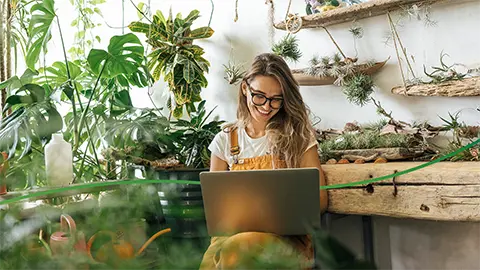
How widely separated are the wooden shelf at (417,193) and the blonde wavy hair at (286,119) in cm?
14

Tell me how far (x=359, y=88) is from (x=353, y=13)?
0.32 metres

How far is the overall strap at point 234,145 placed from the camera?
1.74 metres

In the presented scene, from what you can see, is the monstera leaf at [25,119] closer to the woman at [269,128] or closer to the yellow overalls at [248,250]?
the woman at [269,128]

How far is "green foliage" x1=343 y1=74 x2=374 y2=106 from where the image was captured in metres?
1.92

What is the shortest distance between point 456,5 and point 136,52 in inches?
55.1

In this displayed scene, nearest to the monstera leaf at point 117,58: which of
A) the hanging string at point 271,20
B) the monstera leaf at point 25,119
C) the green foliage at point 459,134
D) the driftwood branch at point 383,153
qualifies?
the monstera leaf at point 25,119

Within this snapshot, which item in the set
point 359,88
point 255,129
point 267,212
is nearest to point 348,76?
point 359,88

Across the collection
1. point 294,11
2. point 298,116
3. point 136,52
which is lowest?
Result: point 298,116

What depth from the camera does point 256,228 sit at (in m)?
0.26

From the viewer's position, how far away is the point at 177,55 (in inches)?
90.7

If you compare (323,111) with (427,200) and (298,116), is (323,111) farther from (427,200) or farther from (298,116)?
(427,200)

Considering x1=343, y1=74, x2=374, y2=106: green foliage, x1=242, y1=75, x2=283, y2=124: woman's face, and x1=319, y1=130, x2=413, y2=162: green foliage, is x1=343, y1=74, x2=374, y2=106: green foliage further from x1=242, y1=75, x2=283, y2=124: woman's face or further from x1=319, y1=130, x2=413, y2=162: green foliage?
x1=242, y1=75, x2=283, y2=124: woman's face

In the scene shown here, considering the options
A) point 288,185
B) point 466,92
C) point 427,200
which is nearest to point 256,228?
point 288,185

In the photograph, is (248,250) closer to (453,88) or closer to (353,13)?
(453,88)
